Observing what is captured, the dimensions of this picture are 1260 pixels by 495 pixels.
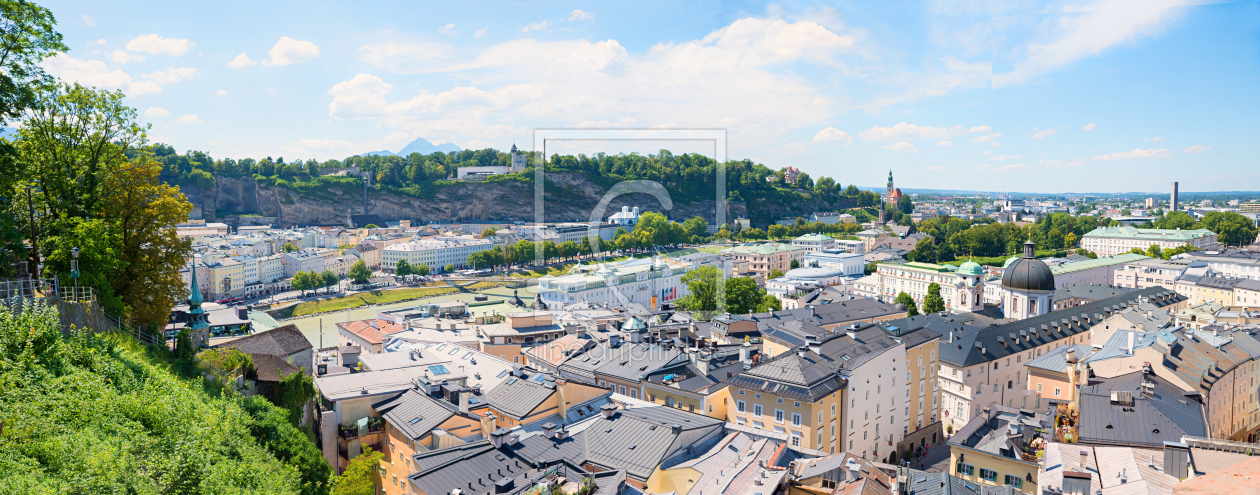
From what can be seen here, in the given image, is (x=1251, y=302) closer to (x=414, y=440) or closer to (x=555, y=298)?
(x=555, y=298)

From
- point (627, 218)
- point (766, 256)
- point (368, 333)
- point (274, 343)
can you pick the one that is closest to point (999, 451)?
point (274, 343)

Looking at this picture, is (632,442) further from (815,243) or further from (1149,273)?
(815,243)

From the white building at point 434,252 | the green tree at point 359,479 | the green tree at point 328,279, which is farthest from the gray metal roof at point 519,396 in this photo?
the white building at point 434,252

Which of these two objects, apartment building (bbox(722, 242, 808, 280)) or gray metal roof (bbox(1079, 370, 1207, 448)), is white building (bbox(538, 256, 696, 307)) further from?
gray metal roof (bbox(1079, 370, 1207, 448))

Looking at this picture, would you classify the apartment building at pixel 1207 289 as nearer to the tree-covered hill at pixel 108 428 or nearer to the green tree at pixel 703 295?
the green tree at pixel 703 295

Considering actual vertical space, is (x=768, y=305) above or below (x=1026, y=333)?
below
